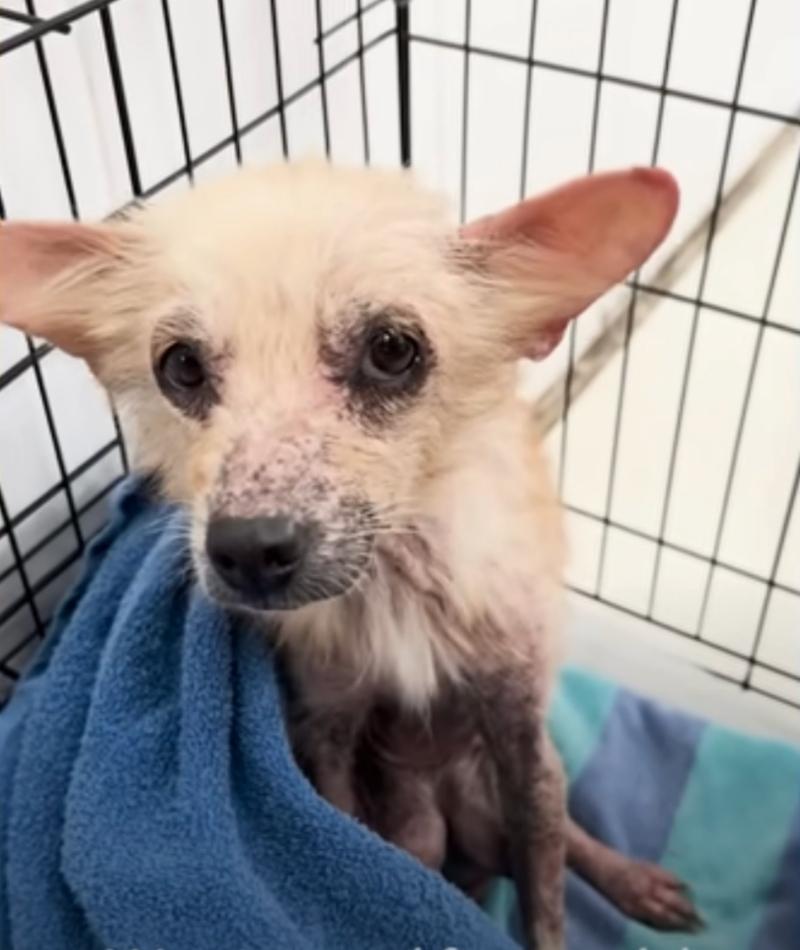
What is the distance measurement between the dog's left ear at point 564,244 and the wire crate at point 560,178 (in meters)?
0.24

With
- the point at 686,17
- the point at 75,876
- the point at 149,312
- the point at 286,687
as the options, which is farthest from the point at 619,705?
the point at 686,17

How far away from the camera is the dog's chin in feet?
2.43

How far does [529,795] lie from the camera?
1023 millimetres

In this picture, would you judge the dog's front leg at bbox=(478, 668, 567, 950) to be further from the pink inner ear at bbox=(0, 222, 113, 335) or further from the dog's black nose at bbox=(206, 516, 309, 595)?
the pink inner ear at bbox=(0, 222, 113, 335)

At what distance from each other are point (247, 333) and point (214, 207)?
11 centimetres

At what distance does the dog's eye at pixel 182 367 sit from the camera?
0.79 metres

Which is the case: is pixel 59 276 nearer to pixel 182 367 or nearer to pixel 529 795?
pixel 182 367

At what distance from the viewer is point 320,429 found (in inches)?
29.3

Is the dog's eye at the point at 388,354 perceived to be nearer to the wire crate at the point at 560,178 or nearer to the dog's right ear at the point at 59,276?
the dog's right ear at the point at 59,276

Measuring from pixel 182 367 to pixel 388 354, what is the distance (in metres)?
0.13

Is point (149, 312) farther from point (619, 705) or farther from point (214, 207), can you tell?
point (619, 705)

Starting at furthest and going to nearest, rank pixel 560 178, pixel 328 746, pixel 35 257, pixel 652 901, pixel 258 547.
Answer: pixel 560 178, pixel 652 901, pixel 328 746, pixel 35 257, pixel 258 547

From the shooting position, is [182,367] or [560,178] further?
[560,178]

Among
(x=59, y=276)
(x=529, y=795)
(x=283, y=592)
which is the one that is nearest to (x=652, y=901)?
(x=529, y=795)
